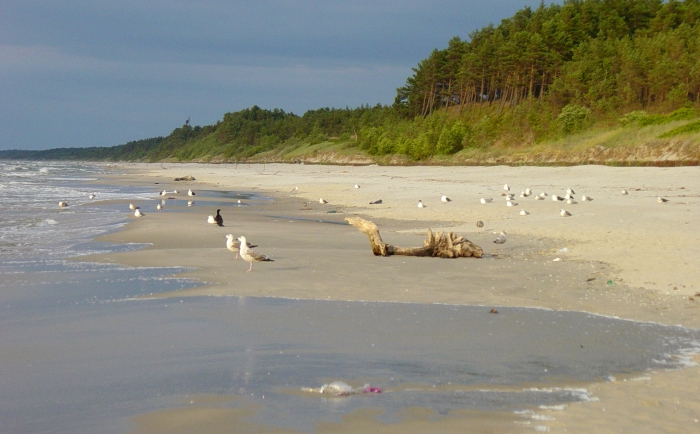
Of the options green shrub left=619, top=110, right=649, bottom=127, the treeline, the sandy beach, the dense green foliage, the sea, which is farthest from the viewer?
the treeline

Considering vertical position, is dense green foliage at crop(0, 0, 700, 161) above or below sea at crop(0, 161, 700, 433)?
above

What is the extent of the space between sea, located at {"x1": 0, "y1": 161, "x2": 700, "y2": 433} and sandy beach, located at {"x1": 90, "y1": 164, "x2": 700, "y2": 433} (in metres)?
0.36

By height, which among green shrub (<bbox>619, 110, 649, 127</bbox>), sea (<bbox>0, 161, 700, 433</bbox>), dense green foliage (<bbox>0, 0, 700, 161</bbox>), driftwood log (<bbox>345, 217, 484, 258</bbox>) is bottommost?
sea (<bbox>0, 161, 700, 433</bbox>)

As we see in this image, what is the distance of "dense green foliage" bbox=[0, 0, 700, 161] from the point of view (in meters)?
55.9

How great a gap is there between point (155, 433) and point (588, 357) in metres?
4.08

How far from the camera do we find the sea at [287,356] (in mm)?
5051

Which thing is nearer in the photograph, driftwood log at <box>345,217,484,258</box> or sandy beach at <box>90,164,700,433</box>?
sandy beach at <box>90,164,700,433</box>

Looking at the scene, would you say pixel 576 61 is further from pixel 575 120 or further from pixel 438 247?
pixel 438 247

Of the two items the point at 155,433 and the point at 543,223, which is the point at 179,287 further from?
the point at 543,223

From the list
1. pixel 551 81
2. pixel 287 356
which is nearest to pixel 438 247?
pixel 287 356

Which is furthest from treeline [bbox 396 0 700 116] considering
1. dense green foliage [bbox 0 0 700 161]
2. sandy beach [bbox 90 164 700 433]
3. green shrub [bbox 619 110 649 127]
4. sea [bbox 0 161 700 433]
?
sea [bbox 0 161 700 433]

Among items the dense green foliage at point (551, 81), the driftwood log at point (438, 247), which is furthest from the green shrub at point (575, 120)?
the driftwood log at point (438, 247)

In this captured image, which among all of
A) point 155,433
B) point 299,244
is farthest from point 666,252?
point 155,433

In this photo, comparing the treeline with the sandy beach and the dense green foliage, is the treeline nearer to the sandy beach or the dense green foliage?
the dense green foliage
